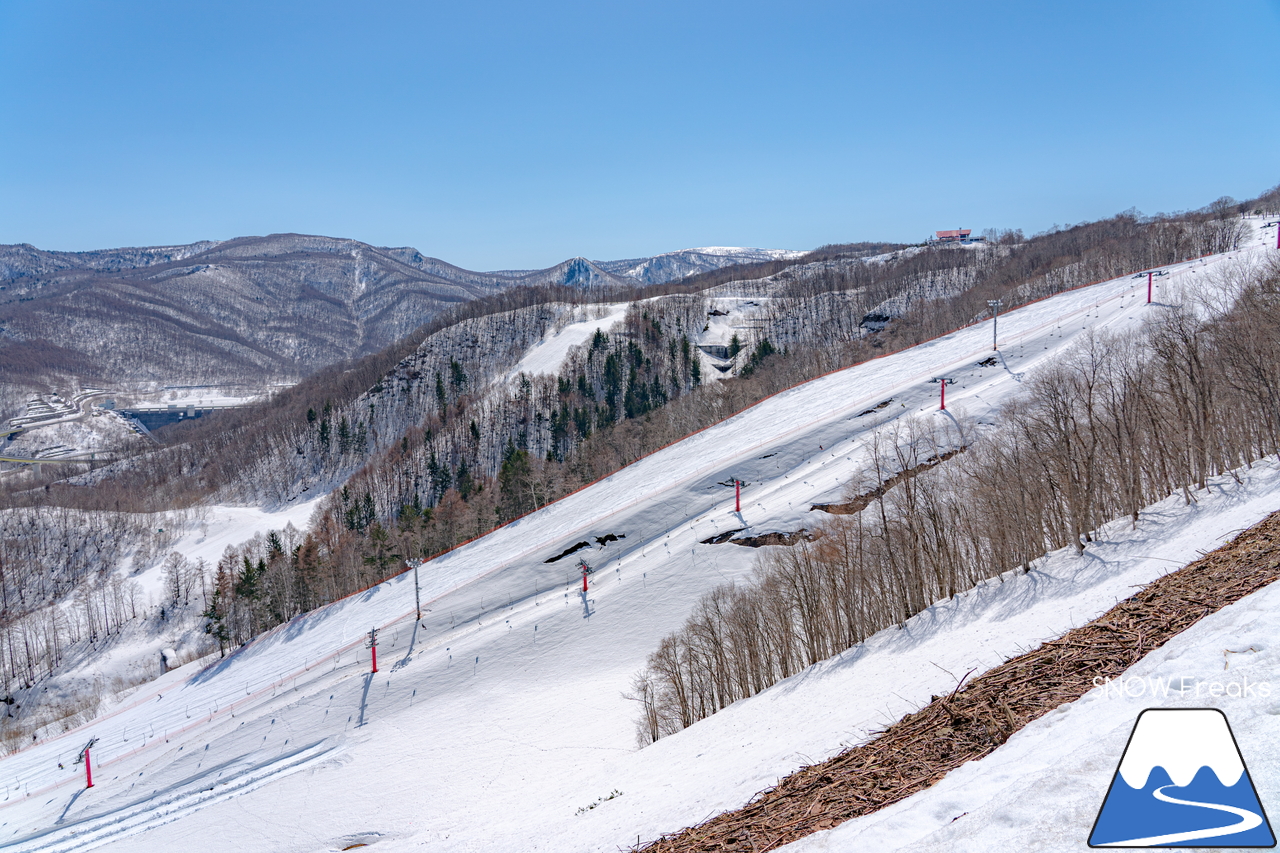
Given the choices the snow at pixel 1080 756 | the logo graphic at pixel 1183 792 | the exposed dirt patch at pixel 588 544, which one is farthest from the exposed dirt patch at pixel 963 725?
the exposed dirt patch at pixel 588 544

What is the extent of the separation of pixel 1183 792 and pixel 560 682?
36.6 meters

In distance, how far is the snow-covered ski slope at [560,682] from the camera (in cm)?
1187

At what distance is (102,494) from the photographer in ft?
466

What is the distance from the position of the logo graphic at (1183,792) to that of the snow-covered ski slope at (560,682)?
5.00 meters

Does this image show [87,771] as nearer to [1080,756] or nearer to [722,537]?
[722,537]

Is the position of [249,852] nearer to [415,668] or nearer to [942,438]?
[415,668]

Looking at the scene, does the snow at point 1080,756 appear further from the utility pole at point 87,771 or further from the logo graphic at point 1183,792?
the utility pole at point 87,771

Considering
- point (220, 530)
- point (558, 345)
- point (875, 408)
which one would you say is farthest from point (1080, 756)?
point (558, 345)

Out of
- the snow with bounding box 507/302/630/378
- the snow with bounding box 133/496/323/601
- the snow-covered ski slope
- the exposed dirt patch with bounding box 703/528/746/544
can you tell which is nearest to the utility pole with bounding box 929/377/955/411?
the snow-covered ski slope

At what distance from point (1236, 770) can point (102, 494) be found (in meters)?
192

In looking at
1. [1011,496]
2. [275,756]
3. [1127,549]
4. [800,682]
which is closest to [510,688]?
[275,756]

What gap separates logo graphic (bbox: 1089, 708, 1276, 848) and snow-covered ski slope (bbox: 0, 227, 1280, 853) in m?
5.00

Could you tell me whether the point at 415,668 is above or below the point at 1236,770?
below

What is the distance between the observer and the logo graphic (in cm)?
308
